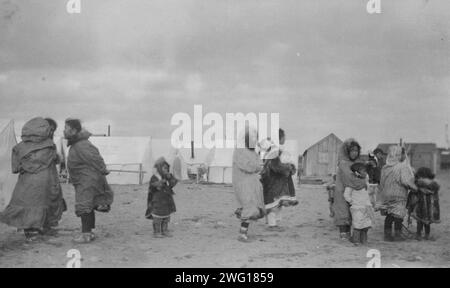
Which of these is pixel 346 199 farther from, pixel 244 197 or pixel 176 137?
pixel 176 137

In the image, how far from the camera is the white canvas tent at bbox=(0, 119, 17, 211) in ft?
31.8

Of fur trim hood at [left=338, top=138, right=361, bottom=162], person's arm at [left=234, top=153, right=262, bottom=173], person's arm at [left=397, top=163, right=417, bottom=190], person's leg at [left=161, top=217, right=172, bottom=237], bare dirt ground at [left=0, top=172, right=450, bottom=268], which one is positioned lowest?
bare dirt ground at [left=0, top=172, right=450, bottom=268]

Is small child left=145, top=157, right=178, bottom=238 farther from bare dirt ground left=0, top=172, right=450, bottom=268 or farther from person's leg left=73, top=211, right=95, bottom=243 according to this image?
person's leg left=73, top=211, right=95, bottom=243

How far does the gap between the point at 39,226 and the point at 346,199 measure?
3.97 meters

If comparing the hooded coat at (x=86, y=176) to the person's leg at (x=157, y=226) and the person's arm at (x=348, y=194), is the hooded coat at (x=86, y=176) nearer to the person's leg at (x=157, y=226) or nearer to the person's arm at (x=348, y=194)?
the person's leg at (x=157, y=226)

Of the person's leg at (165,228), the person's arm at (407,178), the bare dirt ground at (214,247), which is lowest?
the bare dirt ground at (214,247)

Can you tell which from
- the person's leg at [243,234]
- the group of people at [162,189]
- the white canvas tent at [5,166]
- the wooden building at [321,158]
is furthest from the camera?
the wooden building at [321,158]

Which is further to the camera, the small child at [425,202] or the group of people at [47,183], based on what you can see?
the small child at [425,202]

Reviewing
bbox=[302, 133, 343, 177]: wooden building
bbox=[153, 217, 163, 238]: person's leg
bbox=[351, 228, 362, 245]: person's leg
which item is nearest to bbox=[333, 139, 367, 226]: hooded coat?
bbox=[351, 228, 362, 245]: person's leg

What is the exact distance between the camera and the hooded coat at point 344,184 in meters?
6.75

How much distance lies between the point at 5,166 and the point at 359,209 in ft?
22.2

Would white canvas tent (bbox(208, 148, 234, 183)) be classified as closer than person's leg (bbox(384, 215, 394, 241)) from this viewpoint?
No

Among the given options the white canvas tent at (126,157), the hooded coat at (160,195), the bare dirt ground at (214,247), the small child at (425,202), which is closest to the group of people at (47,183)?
the bare dirt ground at (214,247)

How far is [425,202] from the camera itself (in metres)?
7.18
